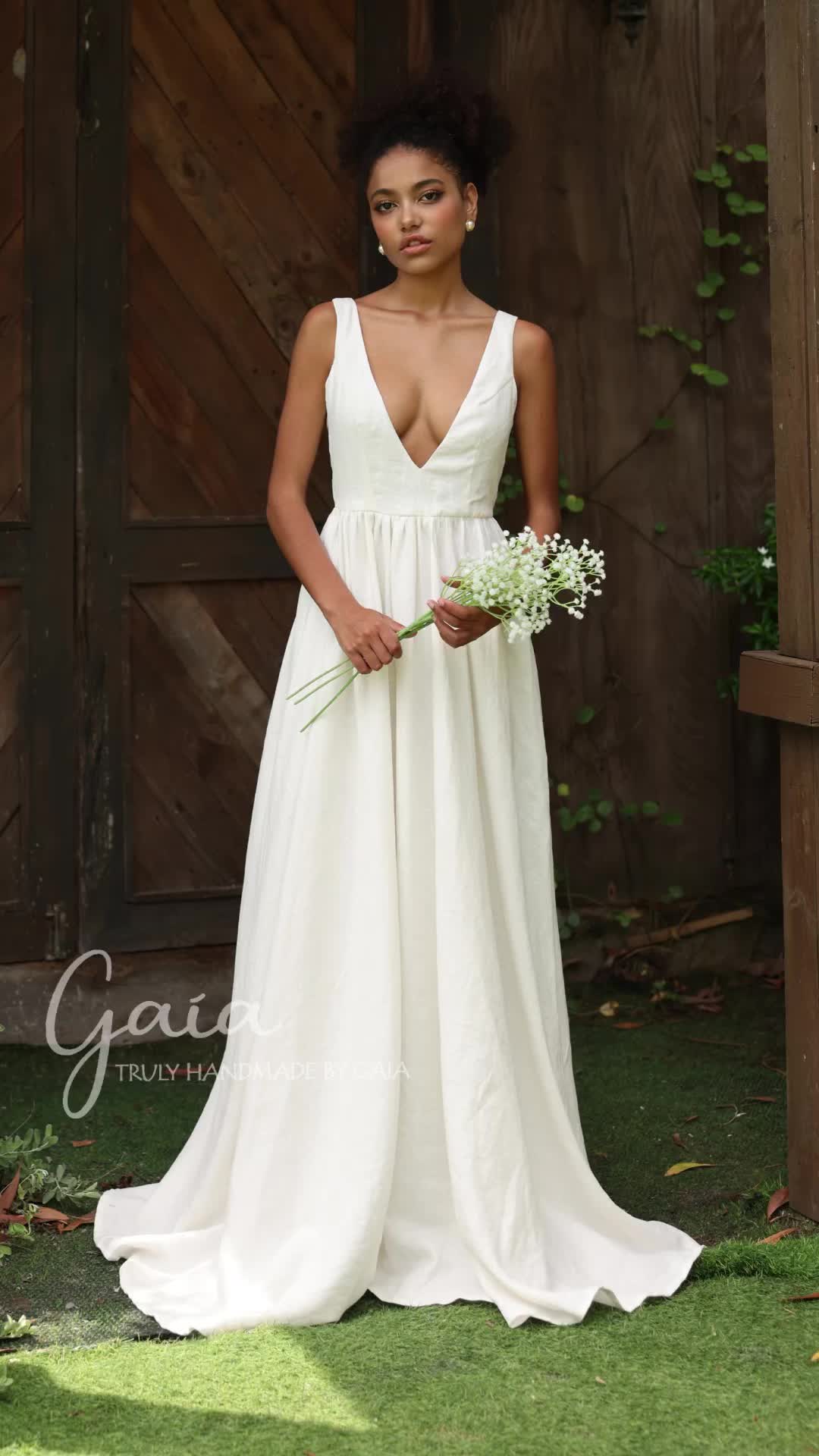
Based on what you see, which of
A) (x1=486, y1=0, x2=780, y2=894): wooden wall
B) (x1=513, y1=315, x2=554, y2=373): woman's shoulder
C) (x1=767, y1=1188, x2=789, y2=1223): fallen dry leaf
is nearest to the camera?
(x1=513, y1=315, x2=554, y2=373): woman's shoulder

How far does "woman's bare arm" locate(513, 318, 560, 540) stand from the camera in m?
3.13

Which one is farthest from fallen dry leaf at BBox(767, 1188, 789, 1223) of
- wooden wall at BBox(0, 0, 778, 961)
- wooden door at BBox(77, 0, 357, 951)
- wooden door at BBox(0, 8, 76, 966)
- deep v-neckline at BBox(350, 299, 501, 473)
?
wooden door at BBox(0, 8, 76, 966)

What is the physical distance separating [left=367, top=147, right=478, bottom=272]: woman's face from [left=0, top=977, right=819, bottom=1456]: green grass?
1988 mm

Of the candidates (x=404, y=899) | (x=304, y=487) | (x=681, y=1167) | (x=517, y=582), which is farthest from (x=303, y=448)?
(x=681, y=1167)

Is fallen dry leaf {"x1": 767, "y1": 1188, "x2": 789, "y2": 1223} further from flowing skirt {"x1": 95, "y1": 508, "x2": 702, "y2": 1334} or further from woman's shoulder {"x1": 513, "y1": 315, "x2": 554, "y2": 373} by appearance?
woman's shoulder {"x1": 513, "y1": 315, "x2": 554, "y2": 373}

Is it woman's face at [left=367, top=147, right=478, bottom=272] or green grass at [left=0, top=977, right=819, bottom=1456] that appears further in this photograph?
woman's face at [left=367, top=147, right=478, bottom=272]

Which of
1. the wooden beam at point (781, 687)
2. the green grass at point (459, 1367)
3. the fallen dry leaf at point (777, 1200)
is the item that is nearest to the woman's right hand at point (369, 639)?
the wooden beam at point (781, 687)

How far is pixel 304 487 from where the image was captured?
309cm

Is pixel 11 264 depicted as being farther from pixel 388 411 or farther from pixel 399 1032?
pixel 399 1032

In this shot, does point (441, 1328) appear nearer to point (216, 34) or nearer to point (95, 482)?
point (95, 482)

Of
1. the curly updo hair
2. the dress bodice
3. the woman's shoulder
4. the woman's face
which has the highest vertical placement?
the curly updo hair

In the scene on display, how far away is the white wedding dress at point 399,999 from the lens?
2.87 m

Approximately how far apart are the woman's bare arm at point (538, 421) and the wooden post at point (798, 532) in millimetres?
452

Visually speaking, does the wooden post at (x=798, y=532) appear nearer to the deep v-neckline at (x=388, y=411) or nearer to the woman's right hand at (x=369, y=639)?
the deep v-neckline at (x=388, y=411)
